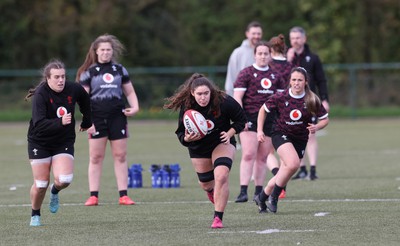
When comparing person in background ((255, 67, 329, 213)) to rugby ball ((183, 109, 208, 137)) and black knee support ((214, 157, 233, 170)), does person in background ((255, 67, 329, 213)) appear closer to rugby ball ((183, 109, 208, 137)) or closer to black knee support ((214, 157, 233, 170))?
black knee support ((214, 157, 233, 170))

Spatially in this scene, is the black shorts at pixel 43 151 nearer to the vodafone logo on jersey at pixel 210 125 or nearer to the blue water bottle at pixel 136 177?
the vodafone logo on jersey at pixel 210 125

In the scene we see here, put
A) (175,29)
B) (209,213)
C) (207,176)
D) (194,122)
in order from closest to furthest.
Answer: (194,122)
(207,176)
(209,213)
(175,29)

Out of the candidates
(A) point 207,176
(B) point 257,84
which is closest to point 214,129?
(A) point 207,176

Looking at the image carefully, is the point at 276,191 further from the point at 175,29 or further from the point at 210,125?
the point at 175,29

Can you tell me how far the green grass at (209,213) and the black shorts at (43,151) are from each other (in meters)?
0.70

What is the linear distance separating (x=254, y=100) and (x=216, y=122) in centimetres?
224

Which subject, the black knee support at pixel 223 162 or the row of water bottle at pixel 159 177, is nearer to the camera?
the black knee support at pixel 223 162

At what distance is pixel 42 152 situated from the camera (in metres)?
9.53

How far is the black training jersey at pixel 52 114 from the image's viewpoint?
937cm

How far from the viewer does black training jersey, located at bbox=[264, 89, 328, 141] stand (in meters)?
10.1

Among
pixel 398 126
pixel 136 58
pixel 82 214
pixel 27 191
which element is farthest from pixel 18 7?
pixel 82 214

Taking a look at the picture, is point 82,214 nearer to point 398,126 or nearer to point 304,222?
point 304,222

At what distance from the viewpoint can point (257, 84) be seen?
11.4 meters

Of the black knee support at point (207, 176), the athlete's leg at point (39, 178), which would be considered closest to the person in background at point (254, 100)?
the black knee support at point (207, 176)
